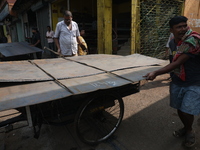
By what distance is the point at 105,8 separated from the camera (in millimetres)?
5801

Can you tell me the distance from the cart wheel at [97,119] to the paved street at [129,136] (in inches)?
5.4

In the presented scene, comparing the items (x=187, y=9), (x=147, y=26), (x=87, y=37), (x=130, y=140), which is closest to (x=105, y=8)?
(x=147, y=26)

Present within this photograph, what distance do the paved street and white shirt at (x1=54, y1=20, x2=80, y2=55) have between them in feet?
6.50

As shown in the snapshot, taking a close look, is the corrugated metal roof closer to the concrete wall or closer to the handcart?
the handcart

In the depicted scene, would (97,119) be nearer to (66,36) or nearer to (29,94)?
(29,94)

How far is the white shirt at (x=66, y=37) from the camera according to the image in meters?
3.97

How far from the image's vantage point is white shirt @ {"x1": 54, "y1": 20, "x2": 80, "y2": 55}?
156 inches

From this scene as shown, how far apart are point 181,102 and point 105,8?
15.2 ft

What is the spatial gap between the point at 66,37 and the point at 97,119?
226cm

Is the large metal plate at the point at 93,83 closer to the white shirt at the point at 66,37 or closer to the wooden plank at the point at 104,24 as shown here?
the white shirt at the point at 66,37

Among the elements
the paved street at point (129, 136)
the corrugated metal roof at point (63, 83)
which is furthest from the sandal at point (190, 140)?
the corrugated metal roof at point (63, 83)

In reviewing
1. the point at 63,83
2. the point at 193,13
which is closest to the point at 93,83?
the point at 63,83

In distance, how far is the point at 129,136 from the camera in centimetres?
251

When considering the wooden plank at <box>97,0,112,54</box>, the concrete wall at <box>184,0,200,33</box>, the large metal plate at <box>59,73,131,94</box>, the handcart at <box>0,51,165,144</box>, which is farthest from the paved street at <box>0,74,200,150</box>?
the concrete wall at <box>184,0,200,33</box>
